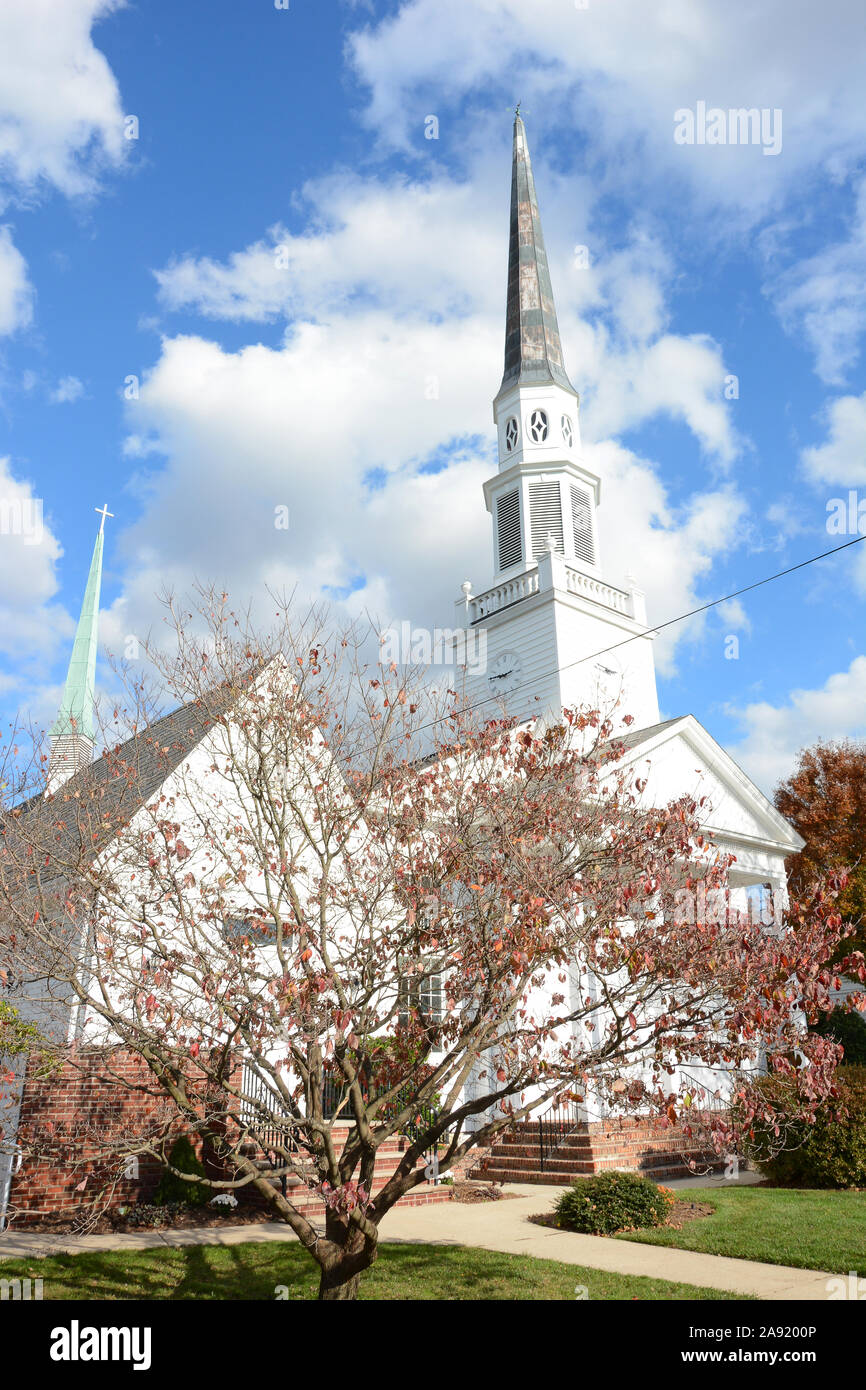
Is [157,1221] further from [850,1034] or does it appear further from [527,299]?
[527,299]

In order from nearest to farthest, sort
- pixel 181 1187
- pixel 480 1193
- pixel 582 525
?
pixel 181 1187 < pixel 480 1193 < pixel 582 525

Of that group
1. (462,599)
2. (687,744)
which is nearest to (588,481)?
(462,599)

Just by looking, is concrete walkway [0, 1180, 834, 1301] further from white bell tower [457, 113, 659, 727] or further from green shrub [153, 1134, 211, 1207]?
white bell tower [457, 113, 659, 727]

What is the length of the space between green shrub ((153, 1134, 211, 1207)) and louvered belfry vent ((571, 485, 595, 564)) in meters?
21.5

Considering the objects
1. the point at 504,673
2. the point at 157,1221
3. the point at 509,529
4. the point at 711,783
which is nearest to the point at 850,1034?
the point at 711,783

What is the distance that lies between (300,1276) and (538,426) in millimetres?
27705

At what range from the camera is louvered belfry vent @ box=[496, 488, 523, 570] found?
29.9m

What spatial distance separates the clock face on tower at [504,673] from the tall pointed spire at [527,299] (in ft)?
35.4

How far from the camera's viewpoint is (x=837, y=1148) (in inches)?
504

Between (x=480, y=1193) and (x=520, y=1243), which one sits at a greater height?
(x=520, y=1243)

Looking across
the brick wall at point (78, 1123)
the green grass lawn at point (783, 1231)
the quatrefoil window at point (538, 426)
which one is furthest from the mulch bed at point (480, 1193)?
the quatrefoil window at point (538, 426)

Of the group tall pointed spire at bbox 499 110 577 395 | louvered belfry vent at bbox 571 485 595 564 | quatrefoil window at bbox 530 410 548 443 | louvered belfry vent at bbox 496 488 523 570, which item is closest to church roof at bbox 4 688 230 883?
louvered belfry vent at bbox 496 488 523 570
